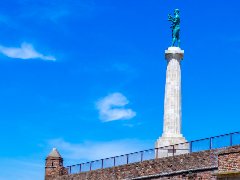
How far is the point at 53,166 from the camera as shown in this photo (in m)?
48.8

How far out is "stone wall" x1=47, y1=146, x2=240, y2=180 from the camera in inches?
1309

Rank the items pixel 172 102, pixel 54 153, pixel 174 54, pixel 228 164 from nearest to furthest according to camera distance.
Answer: pixel 228 164 → pixel 54 153 → pixel 172 102 → pixel 174 54

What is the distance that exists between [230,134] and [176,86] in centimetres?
1796

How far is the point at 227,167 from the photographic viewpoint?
27562 mm

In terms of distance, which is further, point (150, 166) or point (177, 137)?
point (177, 137)

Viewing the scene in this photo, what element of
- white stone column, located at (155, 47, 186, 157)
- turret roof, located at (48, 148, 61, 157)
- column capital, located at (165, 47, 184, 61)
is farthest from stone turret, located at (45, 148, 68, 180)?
column capital, located at (165, 47, 184, 61)

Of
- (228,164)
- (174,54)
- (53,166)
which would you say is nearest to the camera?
(228,164)

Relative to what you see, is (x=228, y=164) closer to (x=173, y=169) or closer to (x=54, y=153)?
(x=173, y=169)

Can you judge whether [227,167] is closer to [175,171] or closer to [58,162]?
[175,171]

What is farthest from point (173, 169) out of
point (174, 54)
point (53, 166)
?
point (174, 54)

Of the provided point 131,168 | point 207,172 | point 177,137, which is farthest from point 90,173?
point 207,172

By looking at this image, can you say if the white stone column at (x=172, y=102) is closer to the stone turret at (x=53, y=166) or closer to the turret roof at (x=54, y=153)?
the stone turret at (x=53, y=166)

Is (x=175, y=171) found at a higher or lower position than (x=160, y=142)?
lower

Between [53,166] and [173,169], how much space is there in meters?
15.2
